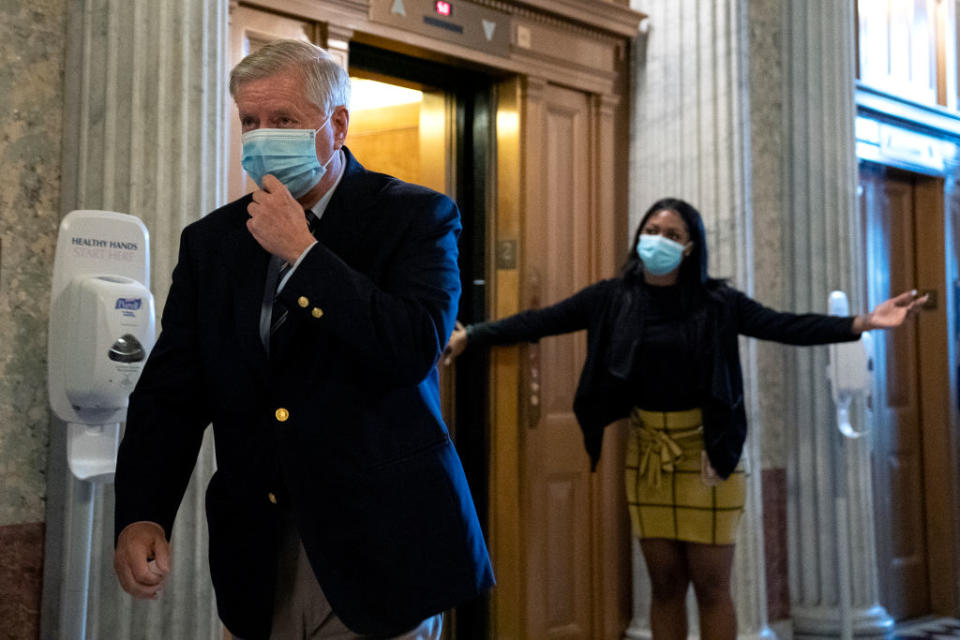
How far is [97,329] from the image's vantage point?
231 centimetres

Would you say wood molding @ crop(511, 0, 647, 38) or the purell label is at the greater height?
wood molding @ crop(511, 0, 647, 38)

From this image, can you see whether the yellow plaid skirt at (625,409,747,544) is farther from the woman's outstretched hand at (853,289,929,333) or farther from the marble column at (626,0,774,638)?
the marble column at (626,0,774,638)

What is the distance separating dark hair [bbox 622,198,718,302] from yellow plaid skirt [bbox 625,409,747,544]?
17.6 inches

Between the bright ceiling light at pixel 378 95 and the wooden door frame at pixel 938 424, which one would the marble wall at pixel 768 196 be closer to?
the wooden door frame at pixel 938 424

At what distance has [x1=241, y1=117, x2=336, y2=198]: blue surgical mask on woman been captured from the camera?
1662 mm

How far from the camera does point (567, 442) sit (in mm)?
4434

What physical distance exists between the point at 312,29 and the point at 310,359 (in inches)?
90.1

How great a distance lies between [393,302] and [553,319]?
7.80 ft

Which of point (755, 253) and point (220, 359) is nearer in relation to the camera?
point (220, 359)

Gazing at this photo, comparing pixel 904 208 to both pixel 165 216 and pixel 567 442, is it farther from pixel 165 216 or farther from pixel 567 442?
pixel 165 216

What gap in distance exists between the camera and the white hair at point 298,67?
166 centimetres

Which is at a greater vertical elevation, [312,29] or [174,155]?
[312,29]

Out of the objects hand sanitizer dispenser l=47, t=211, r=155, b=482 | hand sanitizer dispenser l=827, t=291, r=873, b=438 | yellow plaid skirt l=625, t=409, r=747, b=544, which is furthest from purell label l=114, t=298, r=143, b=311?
hand sanitizer dispenser l=827, t=291, r=873, b=438

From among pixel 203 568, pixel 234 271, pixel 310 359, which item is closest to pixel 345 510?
pixel 310 359
